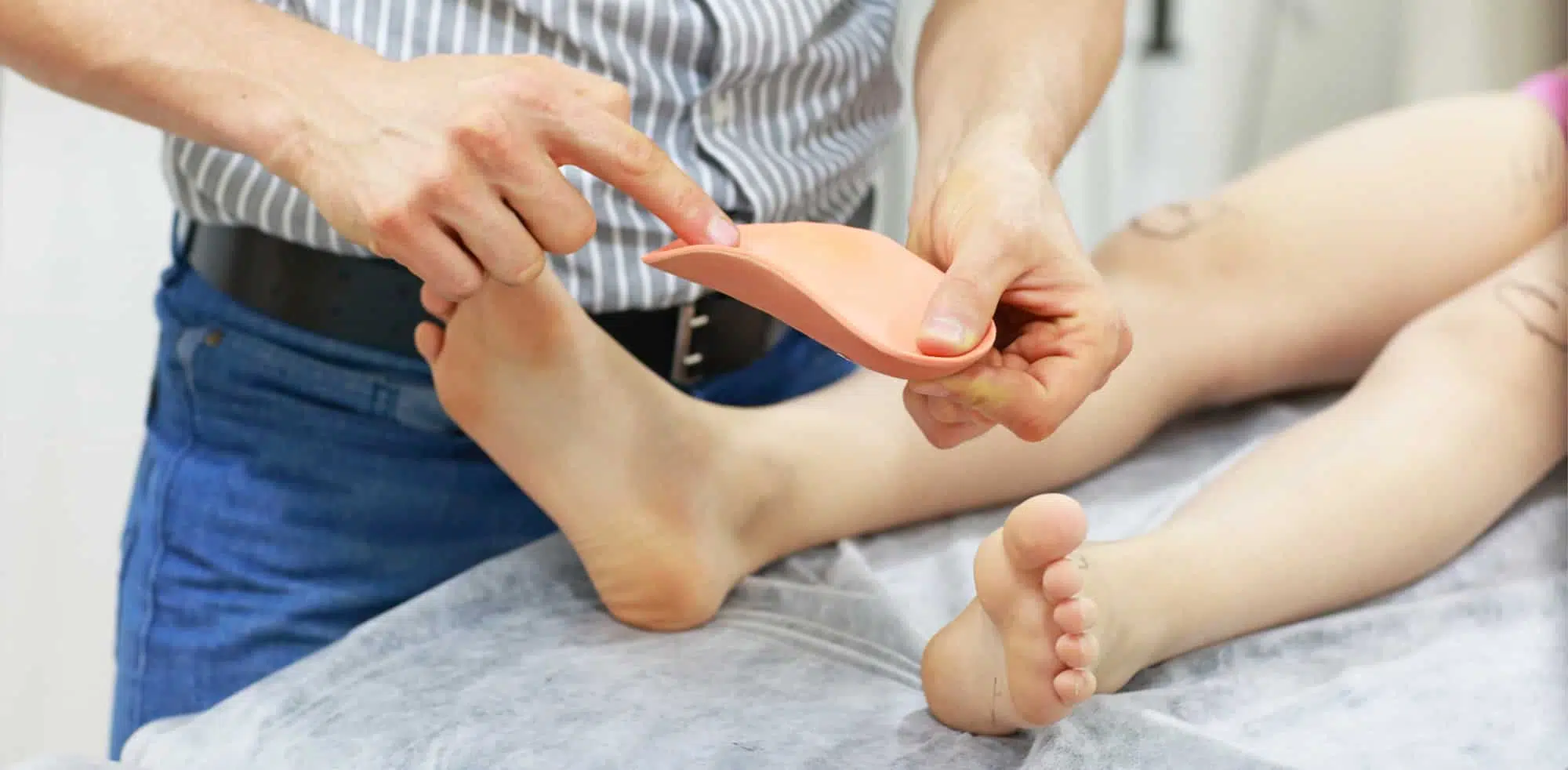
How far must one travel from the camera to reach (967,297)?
1.78 feet

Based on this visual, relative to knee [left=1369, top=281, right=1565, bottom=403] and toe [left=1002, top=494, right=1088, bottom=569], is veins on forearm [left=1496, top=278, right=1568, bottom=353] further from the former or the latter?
toe [left=1002, top=494, right=1088, bottom=569]

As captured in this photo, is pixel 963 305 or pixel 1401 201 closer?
pixel 963 305

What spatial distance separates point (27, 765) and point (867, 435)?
463 millimetres

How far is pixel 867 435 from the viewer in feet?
2.58

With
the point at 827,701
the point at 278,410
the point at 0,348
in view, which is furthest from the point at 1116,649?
→ the point at 0,348

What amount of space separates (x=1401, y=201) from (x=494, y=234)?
682 mm

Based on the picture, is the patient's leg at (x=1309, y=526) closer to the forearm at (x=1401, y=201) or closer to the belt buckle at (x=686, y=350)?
the forearm at (x=1401, y=201)

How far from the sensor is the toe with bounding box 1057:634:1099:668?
0.53 meters

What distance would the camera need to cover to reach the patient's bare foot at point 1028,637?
540mm

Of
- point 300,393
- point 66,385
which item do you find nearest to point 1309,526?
point 300,393

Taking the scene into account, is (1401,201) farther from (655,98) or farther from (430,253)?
(430,253)

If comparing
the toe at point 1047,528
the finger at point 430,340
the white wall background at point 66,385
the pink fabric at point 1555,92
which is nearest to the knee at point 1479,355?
the pink fabric at point 1555,92

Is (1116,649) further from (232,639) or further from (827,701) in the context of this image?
(232,639)

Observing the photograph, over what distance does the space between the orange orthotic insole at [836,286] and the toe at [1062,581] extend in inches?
3.7
